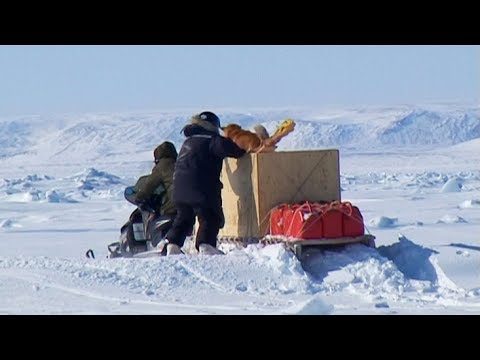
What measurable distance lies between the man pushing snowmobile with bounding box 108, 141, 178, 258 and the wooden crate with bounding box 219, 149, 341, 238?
76cm

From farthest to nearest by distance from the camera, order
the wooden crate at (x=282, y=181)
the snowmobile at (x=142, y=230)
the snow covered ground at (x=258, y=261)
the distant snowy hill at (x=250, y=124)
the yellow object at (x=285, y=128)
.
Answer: the distant snowy hill at (x=250, y=124)
the yellow object at (x=285, y=128)
the snowmobile at (x=142, y=230)
the wooden crate at (x=282, y=181)
the snow covered ground at (x=258, y=261)

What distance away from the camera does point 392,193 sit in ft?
74.1

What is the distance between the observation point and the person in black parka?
926 cm

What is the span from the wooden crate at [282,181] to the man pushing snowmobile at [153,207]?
76cm

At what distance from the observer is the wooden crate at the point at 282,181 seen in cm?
954

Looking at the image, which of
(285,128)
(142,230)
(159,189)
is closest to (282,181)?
(285,128)

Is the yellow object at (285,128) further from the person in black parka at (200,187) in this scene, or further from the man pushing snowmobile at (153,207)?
the man pushing snowmobile at (153,207)

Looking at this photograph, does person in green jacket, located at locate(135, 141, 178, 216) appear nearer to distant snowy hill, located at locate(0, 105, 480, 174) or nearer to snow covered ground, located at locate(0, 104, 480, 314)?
snow covered ground, located at locate(0, 104, 480, 314)

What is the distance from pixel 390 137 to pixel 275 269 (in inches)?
1365

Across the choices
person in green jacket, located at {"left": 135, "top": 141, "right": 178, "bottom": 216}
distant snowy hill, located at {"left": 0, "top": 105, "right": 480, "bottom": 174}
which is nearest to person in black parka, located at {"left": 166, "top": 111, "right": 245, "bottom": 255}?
person in green jacket, located at {"left": 135, "top": 141, "right": 178, "bottom": 216}

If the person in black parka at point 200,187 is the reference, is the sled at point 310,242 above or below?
below

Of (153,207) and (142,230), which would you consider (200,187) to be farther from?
(142,230)

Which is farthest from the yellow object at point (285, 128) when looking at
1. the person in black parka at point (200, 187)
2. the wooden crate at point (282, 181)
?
the person in black parka at point (200, 187)

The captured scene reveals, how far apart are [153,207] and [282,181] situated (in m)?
1.33
